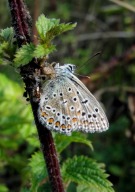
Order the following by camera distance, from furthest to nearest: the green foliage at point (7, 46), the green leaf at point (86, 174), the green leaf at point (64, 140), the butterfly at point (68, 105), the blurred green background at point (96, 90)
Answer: the blurred green background at point (96, 90) → the green leaf at point (64, 140) → the green leaf at point (86, 174) → the butterfly at point (68, 105) → the green foliage at point (7, 46)

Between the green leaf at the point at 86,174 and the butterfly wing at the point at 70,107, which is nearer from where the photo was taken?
the butterfly wing at the point at 70,107

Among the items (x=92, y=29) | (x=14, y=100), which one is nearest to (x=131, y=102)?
(x=14, y=100)

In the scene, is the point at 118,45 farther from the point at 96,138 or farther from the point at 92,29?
the point at 96,138

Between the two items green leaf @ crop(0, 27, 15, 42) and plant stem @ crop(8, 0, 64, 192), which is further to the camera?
green leaf @ crop(0, 27, 15, 42)

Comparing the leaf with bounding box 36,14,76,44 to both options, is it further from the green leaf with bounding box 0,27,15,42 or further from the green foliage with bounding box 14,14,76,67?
the green leaf with bounding box 0,27,15,42

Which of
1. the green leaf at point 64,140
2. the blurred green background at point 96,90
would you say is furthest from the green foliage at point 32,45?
the blurred green background at point 96,90

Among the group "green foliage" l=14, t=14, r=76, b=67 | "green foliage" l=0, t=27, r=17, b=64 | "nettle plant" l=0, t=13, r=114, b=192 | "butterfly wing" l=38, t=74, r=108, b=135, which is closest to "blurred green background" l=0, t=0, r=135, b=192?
"nettle plant" l=0, t=13, r=114, b=192

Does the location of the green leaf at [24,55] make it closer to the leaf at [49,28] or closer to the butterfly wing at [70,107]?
the leaf at [49,28]
